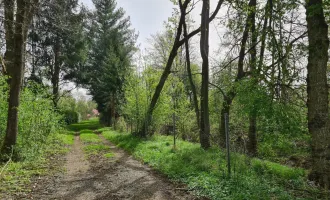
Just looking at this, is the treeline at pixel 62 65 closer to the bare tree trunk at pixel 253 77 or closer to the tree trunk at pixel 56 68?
the tree trunk at pixel 56 68

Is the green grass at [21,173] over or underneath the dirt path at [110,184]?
over

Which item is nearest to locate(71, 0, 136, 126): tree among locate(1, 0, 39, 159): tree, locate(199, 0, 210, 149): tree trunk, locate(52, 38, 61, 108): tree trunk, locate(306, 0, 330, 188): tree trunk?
locate(52, 38, 61, 108): tree trunk

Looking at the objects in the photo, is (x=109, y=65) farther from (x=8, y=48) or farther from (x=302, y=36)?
(x=302, y=36)

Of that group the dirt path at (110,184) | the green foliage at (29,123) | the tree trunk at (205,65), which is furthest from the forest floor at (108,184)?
the tree trunk at (205,65)

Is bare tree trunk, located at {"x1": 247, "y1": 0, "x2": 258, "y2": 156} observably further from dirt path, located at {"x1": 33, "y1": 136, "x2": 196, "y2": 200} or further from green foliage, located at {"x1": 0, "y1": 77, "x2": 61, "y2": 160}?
green foliage, located at {"x1": 0, "y1": 77, "x2": 61, "y2": 160}

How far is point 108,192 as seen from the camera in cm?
573

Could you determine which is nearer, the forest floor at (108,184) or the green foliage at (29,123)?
the forest floor at (108,184)

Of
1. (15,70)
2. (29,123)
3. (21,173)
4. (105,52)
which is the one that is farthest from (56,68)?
(21,173)

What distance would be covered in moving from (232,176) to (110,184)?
120 inches

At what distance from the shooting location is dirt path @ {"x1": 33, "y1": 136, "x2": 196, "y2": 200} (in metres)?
5.51

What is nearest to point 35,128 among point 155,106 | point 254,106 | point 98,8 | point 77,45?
point 155,106

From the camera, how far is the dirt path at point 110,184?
551 cm

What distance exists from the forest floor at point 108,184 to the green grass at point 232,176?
409mm

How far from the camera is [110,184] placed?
638 centimetres
